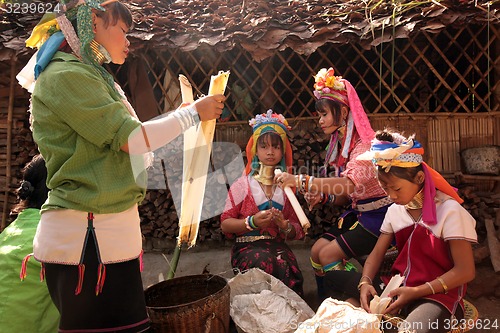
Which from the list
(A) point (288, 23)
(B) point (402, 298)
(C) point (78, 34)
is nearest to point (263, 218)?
(B) point (402, 298)

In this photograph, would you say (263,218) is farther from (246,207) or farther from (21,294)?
(21,294)

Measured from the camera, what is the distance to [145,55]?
4.62m

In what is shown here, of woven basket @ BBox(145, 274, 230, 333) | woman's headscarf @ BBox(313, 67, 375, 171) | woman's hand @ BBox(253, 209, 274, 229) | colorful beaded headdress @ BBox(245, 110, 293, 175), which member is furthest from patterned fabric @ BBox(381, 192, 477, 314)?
colorful beaded headdress @ BBox(245, 110, 293, 175)

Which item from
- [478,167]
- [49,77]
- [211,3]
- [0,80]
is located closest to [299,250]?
[478,167]

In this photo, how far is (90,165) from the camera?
173 cm

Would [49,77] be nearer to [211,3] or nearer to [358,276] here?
[358,276]

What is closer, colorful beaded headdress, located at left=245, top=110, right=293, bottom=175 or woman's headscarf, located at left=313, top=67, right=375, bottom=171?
woman's headscarf, located at left=313, top=67, right=375, bottom=171

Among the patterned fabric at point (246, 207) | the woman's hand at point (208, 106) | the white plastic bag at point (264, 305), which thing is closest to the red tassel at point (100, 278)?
the woman's hand at point (208, 106)

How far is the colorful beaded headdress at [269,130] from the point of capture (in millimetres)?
3354

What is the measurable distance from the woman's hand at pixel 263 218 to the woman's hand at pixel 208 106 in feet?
4.03

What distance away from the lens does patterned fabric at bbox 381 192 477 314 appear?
221 cm

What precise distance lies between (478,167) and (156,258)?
3.43 metres

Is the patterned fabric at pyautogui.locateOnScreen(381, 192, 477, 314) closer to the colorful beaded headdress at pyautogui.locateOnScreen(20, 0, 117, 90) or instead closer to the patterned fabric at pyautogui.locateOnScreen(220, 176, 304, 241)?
the patterned fabric at pyautogui.locateOnScreen(220, 176, 304, 241)

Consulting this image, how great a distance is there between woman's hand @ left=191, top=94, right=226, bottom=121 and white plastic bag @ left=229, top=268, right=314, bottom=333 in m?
1.41
